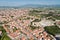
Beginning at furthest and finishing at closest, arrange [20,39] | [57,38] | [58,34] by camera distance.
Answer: [58,34]
[57,38]
[20,39]

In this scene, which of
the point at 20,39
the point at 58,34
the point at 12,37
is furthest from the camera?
the point at 58,34

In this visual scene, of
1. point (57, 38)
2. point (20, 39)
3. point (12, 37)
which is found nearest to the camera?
point (20, 39)

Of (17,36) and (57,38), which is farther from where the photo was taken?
(57,38)

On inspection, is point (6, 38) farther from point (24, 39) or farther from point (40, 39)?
point (40, 39)

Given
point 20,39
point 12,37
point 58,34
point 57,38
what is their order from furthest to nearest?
point 58,34 → point 57,38 → point 12,37 → point 20,39

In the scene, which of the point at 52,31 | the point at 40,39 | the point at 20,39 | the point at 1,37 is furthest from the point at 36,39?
the point at 52,31

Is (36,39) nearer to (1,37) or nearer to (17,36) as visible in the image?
(17,36)

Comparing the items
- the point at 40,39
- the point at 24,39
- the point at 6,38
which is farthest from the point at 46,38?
the point at 6,38

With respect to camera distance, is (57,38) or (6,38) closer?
(6,38)
